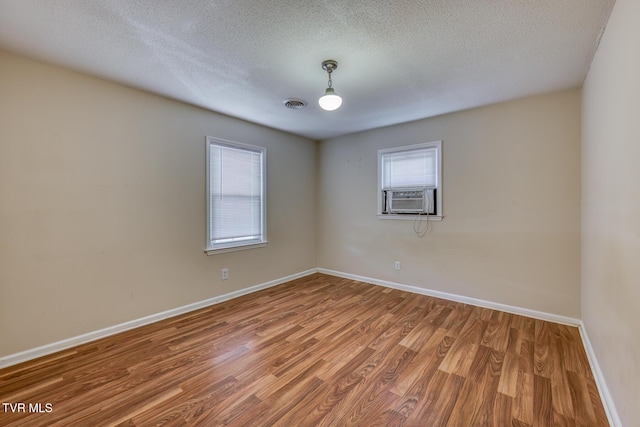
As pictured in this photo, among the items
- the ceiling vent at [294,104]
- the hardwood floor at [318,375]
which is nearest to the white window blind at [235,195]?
the ceiling vent at [294,104]

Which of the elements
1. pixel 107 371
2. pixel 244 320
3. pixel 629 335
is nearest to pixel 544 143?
pixel 629 335

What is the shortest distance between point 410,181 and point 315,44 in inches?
96.0

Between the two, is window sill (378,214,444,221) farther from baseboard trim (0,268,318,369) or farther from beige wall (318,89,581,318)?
baseboard trim (0,268,318,369)

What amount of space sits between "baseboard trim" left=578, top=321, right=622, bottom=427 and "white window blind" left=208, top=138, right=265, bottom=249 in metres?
3.64

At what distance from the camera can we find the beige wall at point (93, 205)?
217 cm

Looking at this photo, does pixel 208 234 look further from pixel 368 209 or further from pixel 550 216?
pixel 550 216

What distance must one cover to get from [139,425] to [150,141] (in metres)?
2.55

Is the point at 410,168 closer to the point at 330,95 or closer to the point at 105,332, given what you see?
the point at 330,95

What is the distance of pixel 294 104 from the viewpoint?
3.16 metres

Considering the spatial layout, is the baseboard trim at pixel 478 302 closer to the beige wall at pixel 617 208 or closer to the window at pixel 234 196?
the beige wall at pixel 617 208

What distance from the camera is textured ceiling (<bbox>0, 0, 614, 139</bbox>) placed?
5.49ft

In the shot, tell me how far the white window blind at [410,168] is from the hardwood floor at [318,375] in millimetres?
1814

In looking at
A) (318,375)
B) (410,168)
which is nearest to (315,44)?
(410,168)

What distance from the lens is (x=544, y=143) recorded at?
2906 mm
